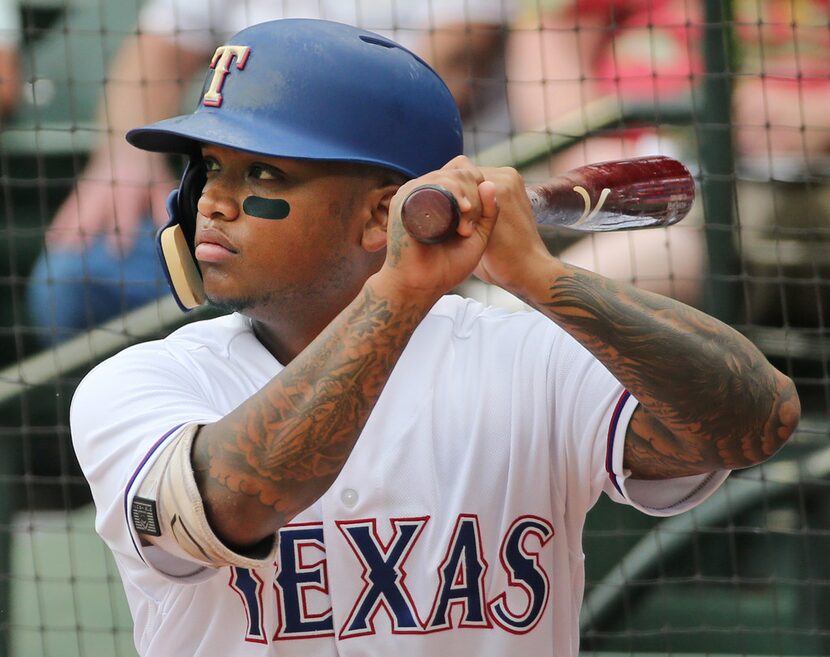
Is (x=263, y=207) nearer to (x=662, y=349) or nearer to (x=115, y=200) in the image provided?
(x=662, y=349)

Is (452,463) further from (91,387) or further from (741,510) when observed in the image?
(741,510)

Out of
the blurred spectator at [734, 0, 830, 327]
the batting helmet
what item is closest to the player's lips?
the batting helmet

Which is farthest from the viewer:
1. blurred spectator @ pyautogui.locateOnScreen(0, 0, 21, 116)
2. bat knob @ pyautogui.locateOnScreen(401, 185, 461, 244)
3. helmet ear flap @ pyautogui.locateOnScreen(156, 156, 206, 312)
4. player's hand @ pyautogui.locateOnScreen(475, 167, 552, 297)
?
blurred spectator @ pyautogui.locateOnScreen(0, 0, 21, 116)

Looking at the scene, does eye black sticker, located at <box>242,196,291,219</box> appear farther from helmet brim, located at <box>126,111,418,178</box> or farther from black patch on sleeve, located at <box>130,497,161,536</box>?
black patch on sleeve, located at <box>130,497,161,536</box>

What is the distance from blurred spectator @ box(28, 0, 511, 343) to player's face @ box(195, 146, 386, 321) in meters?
2.08

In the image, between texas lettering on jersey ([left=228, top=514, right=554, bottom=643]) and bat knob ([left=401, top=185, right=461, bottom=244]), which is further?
texas lettering on jersey ([left=228, top=514, right=554, bottom=643])

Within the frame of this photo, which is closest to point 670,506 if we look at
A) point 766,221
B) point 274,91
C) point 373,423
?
point 373,423

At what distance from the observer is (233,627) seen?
1.86m

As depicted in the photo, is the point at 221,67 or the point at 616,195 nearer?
the point at 616,195

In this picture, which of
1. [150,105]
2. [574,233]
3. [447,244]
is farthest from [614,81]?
[447,244]

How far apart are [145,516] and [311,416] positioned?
24 centimetres

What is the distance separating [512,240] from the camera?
1.63m

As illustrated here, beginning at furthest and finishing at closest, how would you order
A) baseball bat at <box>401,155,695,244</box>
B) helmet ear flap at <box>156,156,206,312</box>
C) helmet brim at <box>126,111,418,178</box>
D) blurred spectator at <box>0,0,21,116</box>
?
blurred spectator at <box>0,0,21,116</box>
helmet ear flap at <box>156,156,206,312</box>
helmet brim at <box>126,111,418,178</box>
baseball bat at <box>401,155,695,244</box>

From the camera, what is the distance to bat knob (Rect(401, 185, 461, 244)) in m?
1.52
